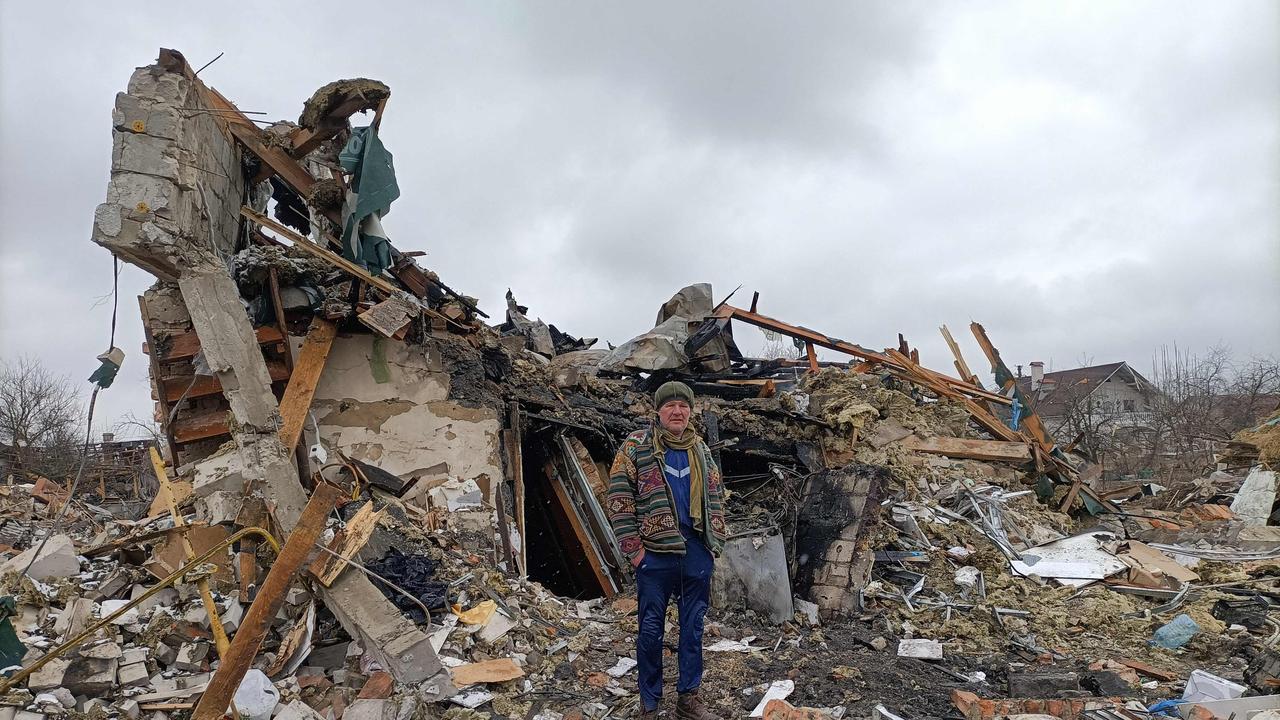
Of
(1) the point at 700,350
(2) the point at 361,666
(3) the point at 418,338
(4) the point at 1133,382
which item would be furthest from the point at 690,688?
(4) the point at 1133,382

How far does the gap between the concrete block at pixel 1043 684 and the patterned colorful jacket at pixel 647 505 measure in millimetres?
2009

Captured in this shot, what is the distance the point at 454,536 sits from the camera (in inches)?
234

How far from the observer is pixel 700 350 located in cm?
974

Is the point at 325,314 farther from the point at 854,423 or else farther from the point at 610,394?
the point at 854,423

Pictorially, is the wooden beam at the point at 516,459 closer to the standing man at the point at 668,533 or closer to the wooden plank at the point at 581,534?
the wooden plank at the point at 581,534

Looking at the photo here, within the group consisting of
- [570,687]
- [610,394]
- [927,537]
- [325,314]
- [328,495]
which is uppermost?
[325,314]

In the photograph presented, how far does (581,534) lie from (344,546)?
3651 millimetres

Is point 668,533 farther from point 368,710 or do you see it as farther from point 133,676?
point 133,676

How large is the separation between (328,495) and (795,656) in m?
3.45

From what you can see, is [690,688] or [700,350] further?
[700,350]

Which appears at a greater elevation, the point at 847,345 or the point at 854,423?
the point at 847,345

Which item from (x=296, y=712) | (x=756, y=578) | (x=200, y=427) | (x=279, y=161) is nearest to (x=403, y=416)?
(x=200, y=427)

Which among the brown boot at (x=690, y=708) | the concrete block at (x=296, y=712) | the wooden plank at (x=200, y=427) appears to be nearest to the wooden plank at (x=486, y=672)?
the concrete block at (x=296, y=712)

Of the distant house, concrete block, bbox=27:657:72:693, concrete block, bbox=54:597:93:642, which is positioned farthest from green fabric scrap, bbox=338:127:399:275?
the distant house
